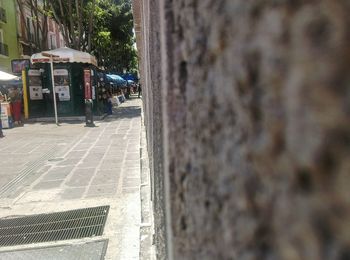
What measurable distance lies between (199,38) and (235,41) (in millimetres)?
117

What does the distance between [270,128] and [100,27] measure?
31.0 metres

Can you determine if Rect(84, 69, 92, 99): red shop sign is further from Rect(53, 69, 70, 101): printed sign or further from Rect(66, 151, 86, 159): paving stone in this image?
Rect(66, 151, 86, 159): paving stone

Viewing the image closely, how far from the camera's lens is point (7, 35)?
30.5 metres

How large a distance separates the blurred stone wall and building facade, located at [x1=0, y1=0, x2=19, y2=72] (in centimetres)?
3062

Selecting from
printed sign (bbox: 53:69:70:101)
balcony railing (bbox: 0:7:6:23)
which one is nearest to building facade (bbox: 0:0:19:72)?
balcony railing (bbox: 0:7:6:23)

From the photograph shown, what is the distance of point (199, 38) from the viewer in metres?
0.47

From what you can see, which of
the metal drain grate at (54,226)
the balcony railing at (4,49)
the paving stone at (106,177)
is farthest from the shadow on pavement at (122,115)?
the balcony railing at (4,49)

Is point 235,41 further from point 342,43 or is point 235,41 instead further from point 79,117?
point 79,117

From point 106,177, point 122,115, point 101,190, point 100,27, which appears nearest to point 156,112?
point 101,190

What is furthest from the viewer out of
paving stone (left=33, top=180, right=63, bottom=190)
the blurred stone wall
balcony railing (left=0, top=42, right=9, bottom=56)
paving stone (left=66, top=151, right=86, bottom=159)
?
balcony railing (left=0, top=42, right=9, bottom=56)

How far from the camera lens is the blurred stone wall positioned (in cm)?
23

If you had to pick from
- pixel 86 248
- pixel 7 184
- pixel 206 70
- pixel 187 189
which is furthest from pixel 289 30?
pixel 7 184

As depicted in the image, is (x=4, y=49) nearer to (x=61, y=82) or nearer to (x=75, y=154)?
(x=61, y=82)

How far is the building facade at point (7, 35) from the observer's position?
29.2 m
